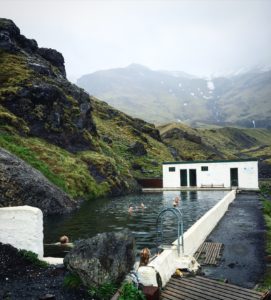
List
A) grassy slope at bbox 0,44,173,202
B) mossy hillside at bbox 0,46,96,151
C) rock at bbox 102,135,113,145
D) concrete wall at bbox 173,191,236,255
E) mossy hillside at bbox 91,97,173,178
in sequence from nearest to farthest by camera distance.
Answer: concrete wall at bbox 173,191,236,255 → grassy slope at bbox 0,44,173,202 → mossy hillside at bbox 0,46,96,151 → mossy hillside at bbox 91,97,173,178 → rock at bbox 102,135,113,145

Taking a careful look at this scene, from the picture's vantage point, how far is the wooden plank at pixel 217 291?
9.69 m

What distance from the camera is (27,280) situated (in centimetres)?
1085

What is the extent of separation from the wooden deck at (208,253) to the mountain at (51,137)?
1631 cm

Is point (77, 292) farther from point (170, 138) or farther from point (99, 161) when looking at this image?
point (170, 138)

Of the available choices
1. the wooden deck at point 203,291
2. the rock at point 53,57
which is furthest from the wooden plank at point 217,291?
the rock at point 53,57

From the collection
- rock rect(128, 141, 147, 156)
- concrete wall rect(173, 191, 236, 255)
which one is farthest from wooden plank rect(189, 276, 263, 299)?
rock rect(128, 141, 147, 156)

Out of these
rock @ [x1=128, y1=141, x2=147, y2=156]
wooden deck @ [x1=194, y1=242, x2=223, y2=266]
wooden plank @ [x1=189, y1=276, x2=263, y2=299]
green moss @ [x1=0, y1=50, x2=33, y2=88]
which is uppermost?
green moss @ [x1=0, y1=50, x2=33, y2=88]

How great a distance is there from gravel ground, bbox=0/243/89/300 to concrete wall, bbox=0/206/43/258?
325 millimetres

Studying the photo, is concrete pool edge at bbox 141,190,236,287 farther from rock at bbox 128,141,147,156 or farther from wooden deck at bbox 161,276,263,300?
rock at bbox 128,141,147,156

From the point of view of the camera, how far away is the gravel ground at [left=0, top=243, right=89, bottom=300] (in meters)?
9.73

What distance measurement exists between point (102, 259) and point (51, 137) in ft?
143

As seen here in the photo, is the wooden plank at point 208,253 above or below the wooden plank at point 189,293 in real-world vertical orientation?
below

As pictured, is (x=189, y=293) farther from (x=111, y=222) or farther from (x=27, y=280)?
(x=111, y=222)

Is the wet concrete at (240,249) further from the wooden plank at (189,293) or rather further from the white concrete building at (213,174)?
the white concrete building at (213,174)
